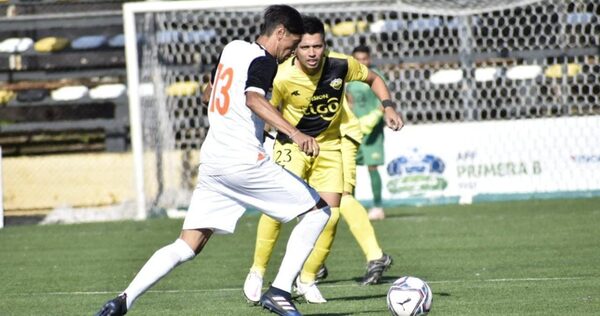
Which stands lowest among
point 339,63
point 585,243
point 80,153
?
point 80,153

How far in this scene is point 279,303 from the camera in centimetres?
738

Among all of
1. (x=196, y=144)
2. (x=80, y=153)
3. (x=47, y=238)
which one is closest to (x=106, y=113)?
(x=80, y=153)

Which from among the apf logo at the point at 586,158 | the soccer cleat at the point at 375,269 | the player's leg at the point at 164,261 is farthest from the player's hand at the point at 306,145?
the apf logo at the point at 586,158

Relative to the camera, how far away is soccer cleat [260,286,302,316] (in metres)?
7.35

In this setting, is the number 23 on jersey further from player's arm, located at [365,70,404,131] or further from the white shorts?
player's arm, located at [365,70,404,131]

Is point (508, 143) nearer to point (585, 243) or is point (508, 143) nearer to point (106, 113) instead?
point (585, 243)

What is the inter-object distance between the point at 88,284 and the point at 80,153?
1129 centimetres

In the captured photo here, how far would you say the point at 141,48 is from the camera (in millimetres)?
18406

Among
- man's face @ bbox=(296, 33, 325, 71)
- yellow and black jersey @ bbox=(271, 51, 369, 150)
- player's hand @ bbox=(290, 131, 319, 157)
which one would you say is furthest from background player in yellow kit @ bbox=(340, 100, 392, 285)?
player's hand @ bbox=(290, 131, 319, 157)

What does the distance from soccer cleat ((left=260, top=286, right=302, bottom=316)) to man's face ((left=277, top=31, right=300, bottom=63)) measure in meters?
1.39

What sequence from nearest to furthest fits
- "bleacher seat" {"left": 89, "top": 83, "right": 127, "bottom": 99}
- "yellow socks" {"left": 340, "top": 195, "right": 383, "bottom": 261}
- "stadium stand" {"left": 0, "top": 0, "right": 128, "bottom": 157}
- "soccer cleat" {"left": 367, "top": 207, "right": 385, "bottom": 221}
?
"yellow socks" {"left": 340, "top": 195, "right": 383, "bottom": 261}
"soccer cleat" {"left": 367, "top": 207, "right": 385, "bottom": 221}
"bleacher seat" {"left": 89, "top": 83, "right": 127, "bottom": 99}
"stadium stand" {"left": 0, "top": 0, "right": 128, "bottom": 157}

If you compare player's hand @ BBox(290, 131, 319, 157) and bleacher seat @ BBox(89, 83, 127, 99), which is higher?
player's hand @ BBox(290, 131, 319, 157)

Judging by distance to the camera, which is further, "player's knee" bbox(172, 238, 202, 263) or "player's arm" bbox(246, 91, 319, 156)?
"player's knee" bbox(172, 238, 202, 263)

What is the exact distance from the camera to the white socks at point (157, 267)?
7191 mm
